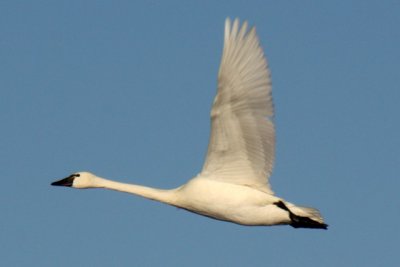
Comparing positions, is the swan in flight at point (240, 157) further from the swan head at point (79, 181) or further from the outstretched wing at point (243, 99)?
the swan head at point (79, 181)

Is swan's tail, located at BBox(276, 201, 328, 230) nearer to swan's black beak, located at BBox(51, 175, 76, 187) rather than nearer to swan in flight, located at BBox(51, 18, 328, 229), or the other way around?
swan in flight, located at BBox(51, 18, 328, 229)

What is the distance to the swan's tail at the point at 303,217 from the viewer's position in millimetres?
17562

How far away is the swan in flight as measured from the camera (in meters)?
16.4

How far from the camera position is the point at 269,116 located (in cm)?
1647

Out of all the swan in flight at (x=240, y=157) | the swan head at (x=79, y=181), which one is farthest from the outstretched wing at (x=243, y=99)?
the swan head at (x=79, y=181)

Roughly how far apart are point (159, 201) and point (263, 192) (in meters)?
1.76

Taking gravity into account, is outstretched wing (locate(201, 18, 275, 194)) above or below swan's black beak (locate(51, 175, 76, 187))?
above

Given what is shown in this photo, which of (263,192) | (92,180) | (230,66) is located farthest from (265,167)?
(92,180)

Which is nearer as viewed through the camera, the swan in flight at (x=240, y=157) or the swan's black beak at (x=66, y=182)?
the swan in flight at (x=240, y=157)

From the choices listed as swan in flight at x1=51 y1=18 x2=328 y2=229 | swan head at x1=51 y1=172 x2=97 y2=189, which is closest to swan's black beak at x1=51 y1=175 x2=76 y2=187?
swan head at x1=51 y1=172 x2=97 y2=189

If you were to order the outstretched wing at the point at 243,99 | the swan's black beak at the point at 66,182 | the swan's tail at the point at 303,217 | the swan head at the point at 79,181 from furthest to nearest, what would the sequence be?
the swan's black beak at the point at 66,182 < the swan head at the point at 79,181 < the swan's tail at the point at 303,217 < the outstretched wing at the point at 243,99

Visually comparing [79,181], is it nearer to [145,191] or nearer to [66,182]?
[66,182]

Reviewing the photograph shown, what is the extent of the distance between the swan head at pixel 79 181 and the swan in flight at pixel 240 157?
3.49 ft

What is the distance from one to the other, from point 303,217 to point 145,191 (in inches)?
107
